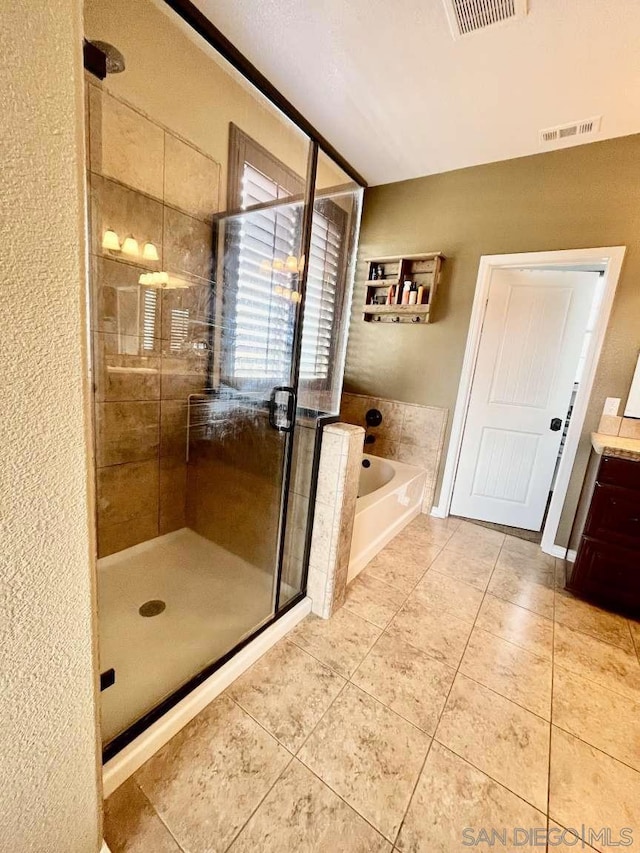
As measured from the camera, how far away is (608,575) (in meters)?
1.86

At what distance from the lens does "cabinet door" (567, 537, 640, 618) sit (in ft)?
5.92

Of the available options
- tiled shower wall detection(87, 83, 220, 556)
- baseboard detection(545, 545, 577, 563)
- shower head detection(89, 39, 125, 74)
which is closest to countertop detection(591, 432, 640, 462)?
baseboard detection(545, 545, 577, 563)

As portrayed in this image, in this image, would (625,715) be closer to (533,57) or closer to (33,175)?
(33,175)

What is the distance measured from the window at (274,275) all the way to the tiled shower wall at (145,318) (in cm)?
21

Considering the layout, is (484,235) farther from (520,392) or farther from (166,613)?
(166,613)

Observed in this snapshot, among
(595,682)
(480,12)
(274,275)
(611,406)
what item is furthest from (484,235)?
(595,682)

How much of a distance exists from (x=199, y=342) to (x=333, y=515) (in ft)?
3.93

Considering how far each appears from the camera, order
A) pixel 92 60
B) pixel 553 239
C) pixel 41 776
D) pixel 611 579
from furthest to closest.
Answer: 1. pixel 553 239
2. pixel 611 579
3. pixel 92 60
4. pixel 41 776

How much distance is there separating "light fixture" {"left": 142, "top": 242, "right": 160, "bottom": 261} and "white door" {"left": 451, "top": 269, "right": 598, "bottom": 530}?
91.3 inches

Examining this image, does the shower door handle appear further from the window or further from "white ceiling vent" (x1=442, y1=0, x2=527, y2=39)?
"white ceiling vent" (x1=442, y1=0, x2=527, y2=39)

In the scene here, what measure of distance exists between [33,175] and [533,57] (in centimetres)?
220

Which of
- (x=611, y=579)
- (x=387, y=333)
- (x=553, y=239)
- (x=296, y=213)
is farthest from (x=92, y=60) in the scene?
(x=611, y=579)

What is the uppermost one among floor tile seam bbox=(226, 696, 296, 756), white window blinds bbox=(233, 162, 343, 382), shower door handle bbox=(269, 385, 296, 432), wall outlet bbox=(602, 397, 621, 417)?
white window blinds bbox=(233, 162, 343, 382)

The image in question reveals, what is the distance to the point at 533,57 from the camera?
1.56 meters
